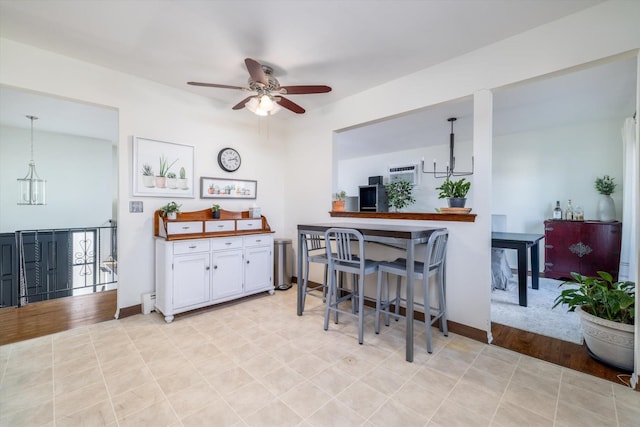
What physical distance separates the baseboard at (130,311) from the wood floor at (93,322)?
142mm

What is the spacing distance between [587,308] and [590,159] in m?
3.36

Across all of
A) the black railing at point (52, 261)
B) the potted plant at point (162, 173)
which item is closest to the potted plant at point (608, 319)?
the potted plant at point (162, 173)

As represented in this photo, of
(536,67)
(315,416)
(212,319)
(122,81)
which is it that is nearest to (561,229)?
(536,67)

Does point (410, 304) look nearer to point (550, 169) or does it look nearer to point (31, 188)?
point (550, 169)

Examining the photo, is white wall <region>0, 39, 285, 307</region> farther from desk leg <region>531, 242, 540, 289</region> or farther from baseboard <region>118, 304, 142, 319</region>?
desk leg <region>531, 242, 540, 289</region>

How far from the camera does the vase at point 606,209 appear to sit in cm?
397

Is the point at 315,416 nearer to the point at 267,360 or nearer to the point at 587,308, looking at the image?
the point at 267,360

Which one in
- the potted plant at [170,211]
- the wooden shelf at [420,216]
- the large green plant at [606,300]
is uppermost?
the potted plant at [170,211]

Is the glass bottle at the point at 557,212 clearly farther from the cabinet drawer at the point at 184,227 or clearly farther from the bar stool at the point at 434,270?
the cabinet drawer at the point at 184,227

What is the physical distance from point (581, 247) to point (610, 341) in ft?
8.81

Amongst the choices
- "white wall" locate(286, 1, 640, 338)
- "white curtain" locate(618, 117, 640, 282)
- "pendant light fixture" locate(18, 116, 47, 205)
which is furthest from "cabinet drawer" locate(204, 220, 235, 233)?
"white curtain" locate(618, 117, 640, 282)

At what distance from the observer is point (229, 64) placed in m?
2.62

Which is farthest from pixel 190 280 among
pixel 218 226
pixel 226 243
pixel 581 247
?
pixel 581 247

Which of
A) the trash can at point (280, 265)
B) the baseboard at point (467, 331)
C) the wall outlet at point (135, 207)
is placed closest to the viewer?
the baseboard at point (467, 331)
